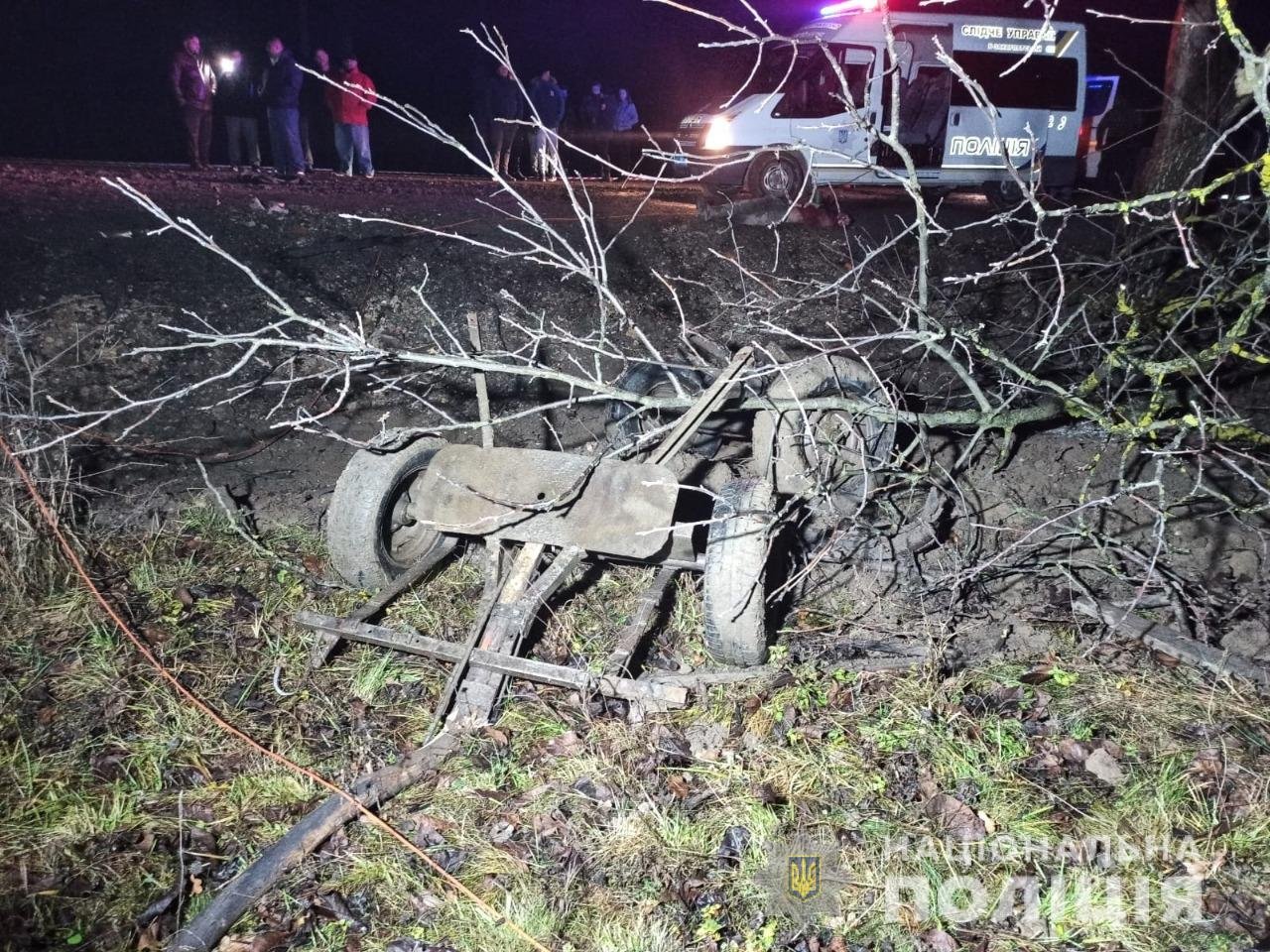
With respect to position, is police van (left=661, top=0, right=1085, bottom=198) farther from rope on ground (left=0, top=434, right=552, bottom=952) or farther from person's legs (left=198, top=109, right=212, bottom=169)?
rope on ground (left=0, top=434, right=552, bottom=952)

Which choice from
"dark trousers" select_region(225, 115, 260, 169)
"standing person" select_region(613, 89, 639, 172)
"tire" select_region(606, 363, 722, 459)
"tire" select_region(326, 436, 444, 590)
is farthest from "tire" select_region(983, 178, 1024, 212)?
"dark trousers" select_region(225, 115, 260, 169)

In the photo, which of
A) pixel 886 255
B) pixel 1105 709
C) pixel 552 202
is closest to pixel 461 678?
pixel 1105 709

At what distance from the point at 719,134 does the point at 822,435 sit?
24.2ft

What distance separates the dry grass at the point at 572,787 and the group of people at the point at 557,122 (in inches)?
448

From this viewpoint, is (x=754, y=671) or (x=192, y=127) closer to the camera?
(x=754, y=671)

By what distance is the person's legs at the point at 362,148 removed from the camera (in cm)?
1288

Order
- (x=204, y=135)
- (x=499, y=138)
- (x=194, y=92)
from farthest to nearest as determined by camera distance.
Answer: (x=499, y=138)
(x=204, y=135)
(x=194, y=92)

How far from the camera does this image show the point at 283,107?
12008 mm

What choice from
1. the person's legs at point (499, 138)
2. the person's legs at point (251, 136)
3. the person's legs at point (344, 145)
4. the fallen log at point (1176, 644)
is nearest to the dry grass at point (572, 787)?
the fallen log at point (1176, 644)

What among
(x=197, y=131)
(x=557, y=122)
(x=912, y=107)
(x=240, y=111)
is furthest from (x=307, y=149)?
(x=912, y=107)

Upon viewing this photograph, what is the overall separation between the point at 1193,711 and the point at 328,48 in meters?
23.8

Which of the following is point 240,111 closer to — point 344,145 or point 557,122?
point 344,145

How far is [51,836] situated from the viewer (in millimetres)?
3145

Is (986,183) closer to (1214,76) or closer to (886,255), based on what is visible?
(886,255)
